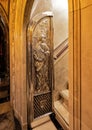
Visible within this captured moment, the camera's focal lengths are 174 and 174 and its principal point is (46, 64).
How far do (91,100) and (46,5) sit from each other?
2.28 metres

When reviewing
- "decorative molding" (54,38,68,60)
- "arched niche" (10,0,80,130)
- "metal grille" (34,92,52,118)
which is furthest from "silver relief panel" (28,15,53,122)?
"decorative molding" (54,38,68,60)

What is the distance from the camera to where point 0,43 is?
4.14 metres

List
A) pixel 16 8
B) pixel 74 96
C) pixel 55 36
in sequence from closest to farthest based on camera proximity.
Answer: pixel 74 96
pixel 16 8
pixel 55 36

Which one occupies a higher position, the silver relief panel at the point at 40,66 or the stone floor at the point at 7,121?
the silver relief panel at the point at 40,66

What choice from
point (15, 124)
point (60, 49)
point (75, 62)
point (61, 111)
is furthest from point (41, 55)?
point (75, 62)

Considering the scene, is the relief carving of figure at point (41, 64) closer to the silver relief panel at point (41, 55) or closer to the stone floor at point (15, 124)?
the silver relief panel at point (41, 55)

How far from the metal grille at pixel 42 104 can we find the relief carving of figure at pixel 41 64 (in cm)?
14

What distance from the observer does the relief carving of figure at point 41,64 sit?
2917mm

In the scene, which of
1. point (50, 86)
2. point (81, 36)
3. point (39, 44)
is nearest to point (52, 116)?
point (50, 86)

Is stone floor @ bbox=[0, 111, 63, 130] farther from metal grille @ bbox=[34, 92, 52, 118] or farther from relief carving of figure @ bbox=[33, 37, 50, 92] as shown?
relief carving of figure @ bbox=[33, 37, 50, 92]

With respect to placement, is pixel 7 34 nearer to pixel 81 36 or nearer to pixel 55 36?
pixel 55 36

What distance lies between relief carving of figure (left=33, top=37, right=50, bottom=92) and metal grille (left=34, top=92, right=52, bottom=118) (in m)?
Answer: 0.14

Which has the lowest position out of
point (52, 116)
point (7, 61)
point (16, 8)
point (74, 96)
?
point (52, 116)

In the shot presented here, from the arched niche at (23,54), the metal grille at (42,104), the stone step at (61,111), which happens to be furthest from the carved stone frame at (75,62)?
the metal grille at (42,104)
